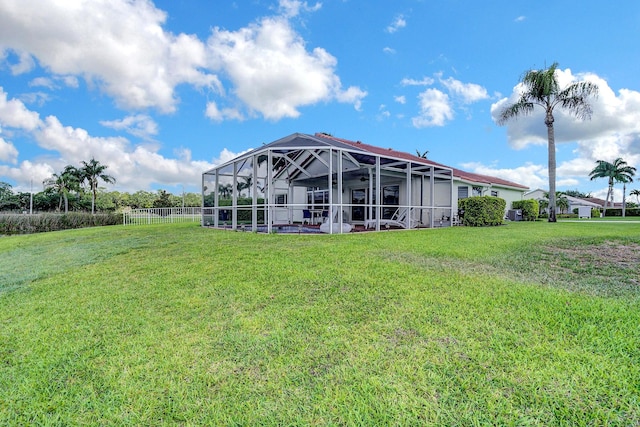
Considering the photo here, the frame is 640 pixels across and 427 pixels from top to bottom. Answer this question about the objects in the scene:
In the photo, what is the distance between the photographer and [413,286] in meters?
3.97

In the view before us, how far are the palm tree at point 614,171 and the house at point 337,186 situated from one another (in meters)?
41.5

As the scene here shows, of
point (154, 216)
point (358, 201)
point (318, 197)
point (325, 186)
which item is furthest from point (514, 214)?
point (154, 216)

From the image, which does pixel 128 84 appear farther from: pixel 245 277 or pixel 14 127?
pixel 14 127

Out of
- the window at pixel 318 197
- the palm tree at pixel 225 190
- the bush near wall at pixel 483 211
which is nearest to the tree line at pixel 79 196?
the palm tree at pixel 225 190

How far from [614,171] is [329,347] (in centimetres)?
6150

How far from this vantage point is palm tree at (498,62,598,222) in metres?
17.4

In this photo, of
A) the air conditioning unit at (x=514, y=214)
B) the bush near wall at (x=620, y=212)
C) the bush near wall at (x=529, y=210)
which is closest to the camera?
the air conditioning unit at (x=514, y=214)

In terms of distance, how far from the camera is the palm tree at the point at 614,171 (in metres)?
43.6

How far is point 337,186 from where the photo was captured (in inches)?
593

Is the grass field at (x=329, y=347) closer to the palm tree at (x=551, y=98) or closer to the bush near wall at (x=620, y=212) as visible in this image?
the palm tree at (x=551, y=98)

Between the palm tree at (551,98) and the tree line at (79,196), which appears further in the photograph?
the tree line at (79,196)

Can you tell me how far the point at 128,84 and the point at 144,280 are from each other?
49.4 feet

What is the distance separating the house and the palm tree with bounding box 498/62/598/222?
12.4ft

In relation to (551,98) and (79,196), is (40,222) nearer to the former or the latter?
(79,196)
